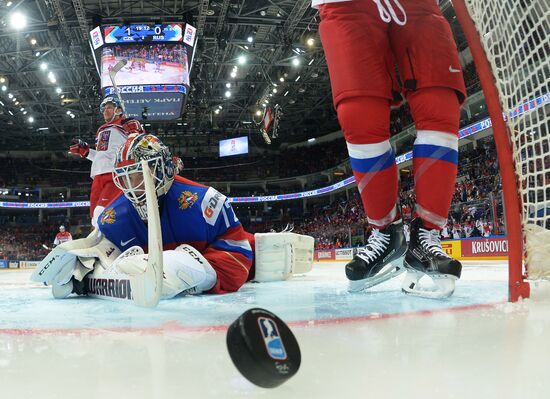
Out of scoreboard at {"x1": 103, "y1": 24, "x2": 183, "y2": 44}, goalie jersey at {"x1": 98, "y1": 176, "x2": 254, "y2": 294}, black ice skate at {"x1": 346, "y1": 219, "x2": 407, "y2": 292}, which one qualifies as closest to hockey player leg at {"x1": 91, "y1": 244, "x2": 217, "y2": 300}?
goalie jersey at {"x1": 98, "y1": 176, "x2": 254, "y2": 294}

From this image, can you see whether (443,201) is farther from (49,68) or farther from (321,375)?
(49,68)

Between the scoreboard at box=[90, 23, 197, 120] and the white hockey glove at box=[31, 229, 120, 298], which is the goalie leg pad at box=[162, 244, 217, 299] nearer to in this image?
the white hockey glove at box=[31, 229, 120, 298]

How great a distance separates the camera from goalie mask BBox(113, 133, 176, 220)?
148cm

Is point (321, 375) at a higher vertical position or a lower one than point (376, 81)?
lower

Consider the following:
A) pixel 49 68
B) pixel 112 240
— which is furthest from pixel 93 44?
pixel 112 240

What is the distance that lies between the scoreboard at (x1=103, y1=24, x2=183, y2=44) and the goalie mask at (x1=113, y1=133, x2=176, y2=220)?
8.35m

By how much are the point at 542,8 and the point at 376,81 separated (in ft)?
1.65

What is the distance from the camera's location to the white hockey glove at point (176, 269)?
1.26m

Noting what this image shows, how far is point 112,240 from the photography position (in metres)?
1.84

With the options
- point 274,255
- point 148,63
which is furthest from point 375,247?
point 148,63

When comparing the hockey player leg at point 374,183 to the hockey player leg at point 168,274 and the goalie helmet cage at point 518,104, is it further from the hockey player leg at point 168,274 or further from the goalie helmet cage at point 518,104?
the hockey player leg at point 168,274

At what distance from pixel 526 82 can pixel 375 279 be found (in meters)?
0.74

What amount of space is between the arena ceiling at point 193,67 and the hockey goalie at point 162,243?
8495 mm

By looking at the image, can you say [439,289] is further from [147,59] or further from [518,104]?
[147,59]
